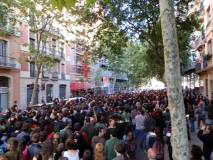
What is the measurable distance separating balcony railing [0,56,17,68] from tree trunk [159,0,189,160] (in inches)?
1201

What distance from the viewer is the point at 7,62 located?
34.4 metres

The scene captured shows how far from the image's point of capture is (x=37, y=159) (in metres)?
7.60

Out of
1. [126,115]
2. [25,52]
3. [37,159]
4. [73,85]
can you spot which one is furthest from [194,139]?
[73,85]

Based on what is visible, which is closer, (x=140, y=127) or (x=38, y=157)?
(x=38, y=157)

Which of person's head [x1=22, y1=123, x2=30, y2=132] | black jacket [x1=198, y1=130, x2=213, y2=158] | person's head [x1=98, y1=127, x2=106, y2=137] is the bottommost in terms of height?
black jacket [x1=198, y1=130, x2=213, y2=158]

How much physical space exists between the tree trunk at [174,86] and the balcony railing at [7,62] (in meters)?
30.5

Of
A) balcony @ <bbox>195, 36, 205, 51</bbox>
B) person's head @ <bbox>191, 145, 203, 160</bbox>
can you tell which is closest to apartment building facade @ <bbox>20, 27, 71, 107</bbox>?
balcony @ <bbox>195, 36, 205, 51</bbox>

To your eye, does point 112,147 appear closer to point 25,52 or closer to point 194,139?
point 194,139

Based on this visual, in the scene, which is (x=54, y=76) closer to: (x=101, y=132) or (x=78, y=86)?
(x=78, y=86)

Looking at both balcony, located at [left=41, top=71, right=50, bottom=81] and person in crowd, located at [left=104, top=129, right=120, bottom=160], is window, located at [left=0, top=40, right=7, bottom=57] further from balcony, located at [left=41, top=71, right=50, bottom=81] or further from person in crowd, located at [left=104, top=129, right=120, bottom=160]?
person in crowd, located at [left=104, top=129, right=120, bottom=160]

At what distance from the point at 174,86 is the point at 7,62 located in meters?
31.7

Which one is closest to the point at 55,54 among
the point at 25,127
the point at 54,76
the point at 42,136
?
the point at 54,76

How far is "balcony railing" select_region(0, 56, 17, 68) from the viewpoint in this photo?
33.6 meters

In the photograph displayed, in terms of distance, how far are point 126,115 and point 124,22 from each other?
9914 millimetres
